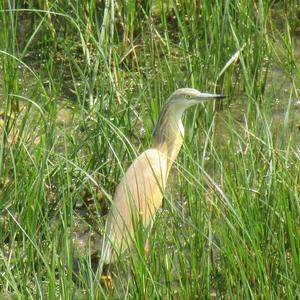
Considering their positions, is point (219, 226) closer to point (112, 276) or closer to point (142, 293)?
point (142, 293)

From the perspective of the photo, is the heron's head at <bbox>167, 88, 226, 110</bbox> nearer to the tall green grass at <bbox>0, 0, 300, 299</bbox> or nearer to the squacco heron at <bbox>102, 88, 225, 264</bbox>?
the squacco heron at <bbox>102, 88, 225, 264</bbox>

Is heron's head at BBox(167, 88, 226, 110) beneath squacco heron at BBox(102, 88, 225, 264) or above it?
above

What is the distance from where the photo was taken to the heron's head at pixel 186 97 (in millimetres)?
5316

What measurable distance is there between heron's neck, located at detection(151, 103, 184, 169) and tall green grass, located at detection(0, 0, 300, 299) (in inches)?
2.6

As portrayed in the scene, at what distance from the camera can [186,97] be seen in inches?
210

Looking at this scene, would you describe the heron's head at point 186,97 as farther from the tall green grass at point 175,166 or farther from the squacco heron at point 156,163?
the tall green grass at point 175,166

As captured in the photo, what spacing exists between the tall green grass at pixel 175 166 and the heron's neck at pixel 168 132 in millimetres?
66

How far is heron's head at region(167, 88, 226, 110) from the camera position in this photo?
5.32 m

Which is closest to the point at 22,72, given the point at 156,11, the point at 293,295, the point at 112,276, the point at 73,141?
the point at 156,11

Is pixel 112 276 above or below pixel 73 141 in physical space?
below

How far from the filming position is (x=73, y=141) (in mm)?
5105

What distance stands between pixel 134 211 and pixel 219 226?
33 cm

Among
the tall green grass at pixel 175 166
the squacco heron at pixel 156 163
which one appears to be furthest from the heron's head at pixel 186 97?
the tall green grass at pixel 175 166

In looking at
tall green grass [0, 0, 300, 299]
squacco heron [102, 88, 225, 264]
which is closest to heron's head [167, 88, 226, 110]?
squacco heron [102, 88, 225, 264]
